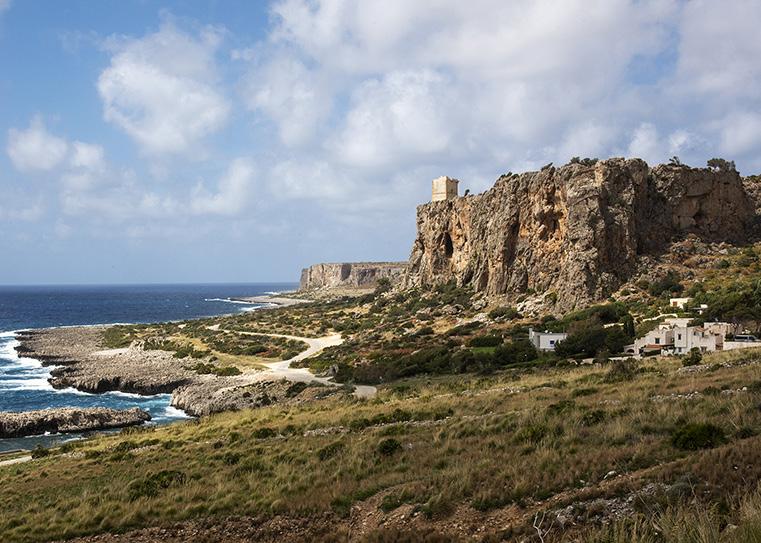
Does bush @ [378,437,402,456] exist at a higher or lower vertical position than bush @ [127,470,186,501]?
higher

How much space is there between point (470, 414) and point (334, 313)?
257 feet

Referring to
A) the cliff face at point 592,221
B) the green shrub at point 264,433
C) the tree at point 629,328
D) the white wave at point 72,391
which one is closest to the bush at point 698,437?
the green shrub at point 264,433

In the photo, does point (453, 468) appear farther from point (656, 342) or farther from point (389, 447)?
point (656, 342)

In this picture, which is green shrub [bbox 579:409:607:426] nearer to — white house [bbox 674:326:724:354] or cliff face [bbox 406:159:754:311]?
white house [bbox 674:326:724:354]

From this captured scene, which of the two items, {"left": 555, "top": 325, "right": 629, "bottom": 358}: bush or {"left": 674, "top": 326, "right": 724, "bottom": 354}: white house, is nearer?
{"left": 674, "top": 326, "right": 724, "bottom": 354}: white house

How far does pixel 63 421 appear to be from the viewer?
3747 centimetres

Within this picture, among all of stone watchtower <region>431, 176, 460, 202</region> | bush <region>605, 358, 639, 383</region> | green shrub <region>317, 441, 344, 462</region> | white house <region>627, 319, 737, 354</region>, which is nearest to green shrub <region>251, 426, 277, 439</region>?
green shrub <region>317, 441, 344, 462</region>

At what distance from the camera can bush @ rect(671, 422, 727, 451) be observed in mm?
11484

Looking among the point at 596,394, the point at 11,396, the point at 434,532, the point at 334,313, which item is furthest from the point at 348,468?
the point at 334,313

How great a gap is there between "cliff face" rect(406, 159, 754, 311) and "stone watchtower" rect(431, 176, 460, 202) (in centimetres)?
2492

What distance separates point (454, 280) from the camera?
88.1 m

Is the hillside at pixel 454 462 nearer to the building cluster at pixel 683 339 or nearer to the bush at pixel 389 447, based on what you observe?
the bush at pixel 389 447

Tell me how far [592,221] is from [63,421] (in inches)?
2000

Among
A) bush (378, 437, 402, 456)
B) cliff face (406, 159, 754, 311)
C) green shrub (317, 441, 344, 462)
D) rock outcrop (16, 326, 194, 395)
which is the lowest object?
rock outcrop (16, 326, 194, 395)
